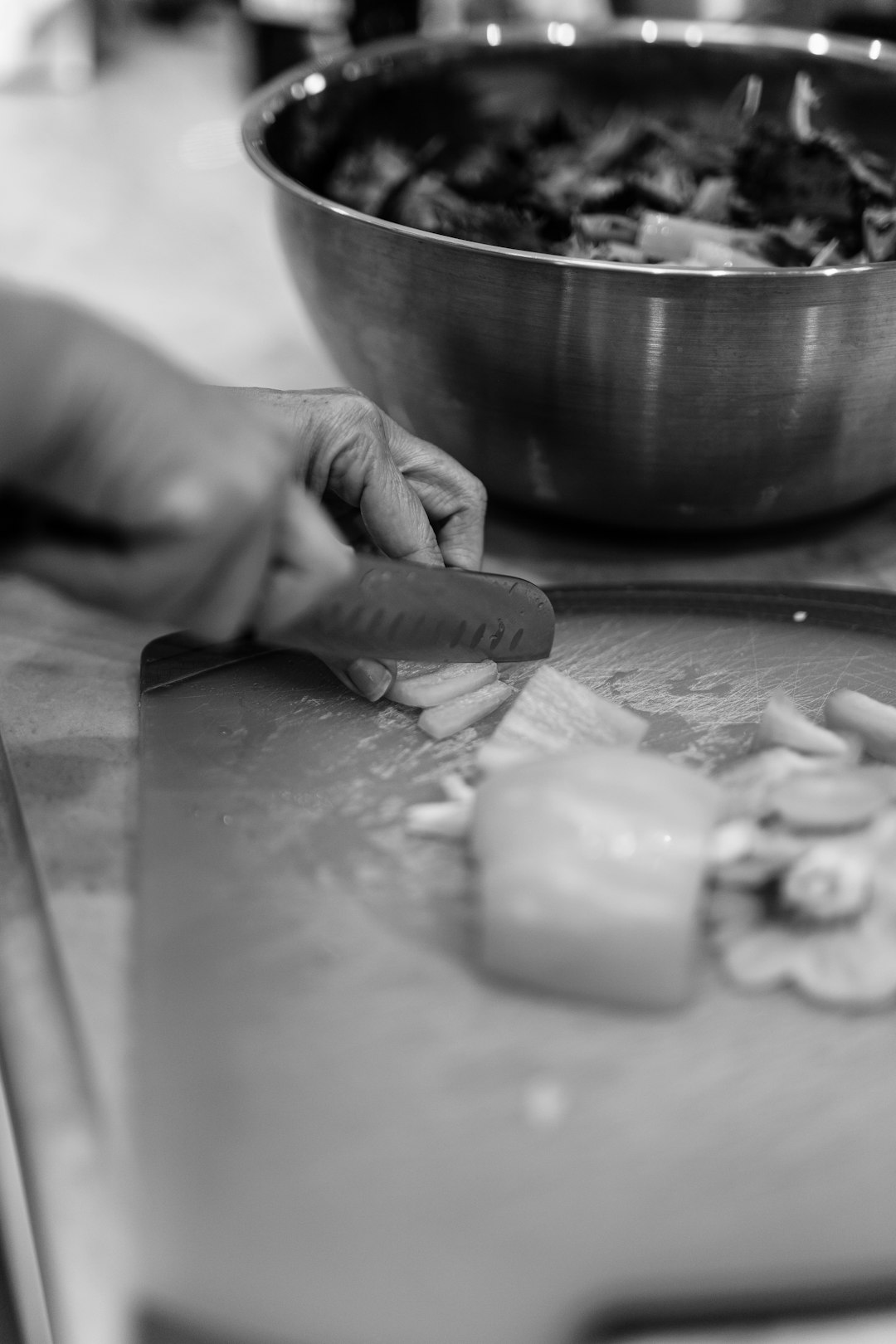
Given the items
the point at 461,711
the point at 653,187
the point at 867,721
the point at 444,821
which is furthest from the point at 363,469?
the point at 653,187

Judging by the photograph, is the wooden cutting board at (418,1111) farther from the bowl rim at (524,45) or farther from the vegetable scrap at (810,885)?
the bowl rim at (524,45)

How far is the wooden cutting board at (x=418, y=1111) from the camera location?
70cm

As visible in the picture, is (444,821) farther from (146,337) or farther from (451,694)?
(146,337)

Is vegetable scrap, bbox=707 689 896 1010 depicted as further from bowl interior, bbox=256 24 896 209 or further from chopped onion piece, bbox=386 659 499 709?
bowl interior, bbox=256 24 896 209

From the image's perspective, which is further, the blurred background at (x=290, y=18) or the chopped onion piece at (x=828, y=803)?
the blurred background at (x=290, y=18)

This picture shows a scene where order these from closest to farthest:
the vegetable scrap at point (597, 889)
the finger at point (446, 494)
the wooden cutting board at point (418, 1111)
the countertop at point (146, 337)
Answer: the wooden cutting board at point (418, 1111) → the vegetable scrap at point (597, 889) → the countertop at point (146, 337) → the finger at point (446, 494)

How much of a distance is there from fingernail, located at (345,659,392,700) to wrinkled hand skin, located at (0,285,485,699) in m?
0.22

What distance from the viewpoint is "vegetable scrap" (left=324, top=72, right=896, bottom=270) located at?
4.50 feet

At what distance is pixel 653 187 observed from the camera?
1484 millimetres

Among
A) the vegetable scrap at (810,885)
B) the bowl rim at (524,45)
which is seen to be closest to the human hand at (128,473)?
the vegetable scrap at (810,885)

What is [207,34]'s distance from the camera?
11.5 feet

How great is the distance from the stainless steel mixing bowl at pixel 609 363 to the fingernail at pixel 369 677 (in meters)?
0.30

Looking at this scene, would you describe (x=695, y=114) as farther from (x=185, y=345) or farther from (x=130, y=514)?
(x=130, y=514)

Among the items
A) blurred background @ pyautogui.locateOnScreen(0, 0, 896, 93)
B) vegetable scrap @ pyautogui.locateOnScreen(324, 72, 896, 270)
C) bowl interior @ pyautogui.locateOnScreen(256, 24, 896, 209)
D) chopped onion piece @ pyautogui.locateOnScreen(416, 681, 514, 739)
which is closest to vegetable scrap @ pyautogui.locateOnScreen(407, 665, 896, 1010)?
chopped onion piece @ pyautogui.locateOnScreen(416, 681, 514, 739)
